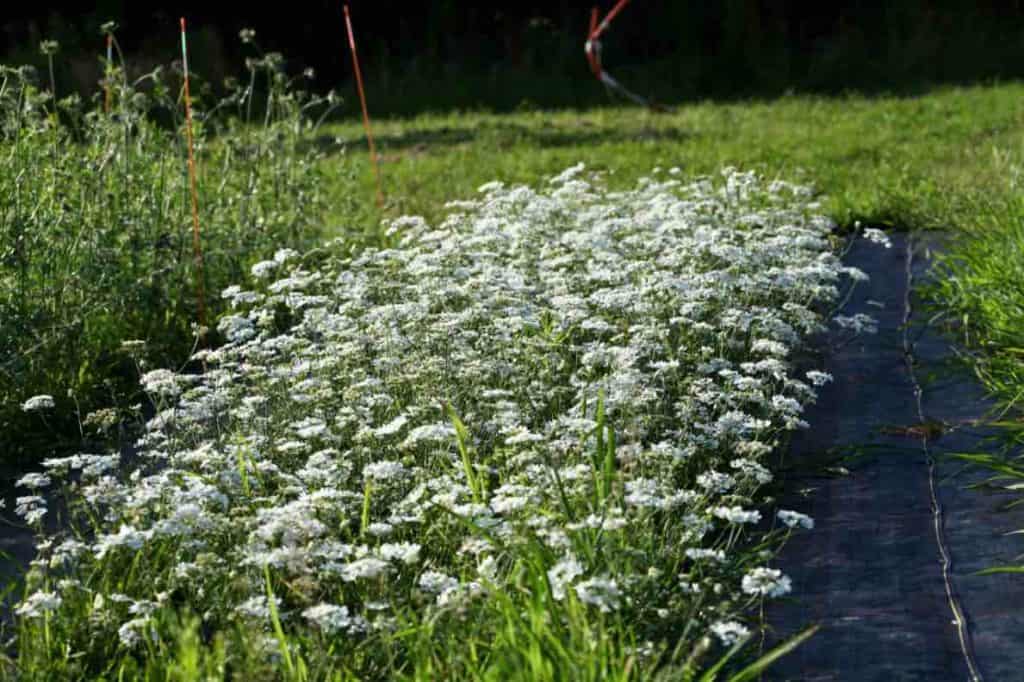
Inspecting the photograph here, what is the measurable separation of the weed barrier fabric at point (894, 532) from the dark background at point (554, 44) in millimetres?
11116

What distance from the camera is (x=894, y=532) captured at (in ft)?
14.0

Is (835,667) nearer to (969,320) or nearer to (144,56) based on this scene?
(969,320)

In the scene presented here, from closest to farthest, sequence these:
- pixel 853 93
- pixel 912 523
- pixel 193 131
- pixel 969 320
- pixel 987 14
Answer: pixel 912 523
pixel 969 320
pixel 193 131
pixel 853 93
pixel 987 14

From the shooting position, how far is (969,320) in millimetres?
6363

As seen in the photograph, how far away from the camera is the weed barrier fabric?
3.55 metres

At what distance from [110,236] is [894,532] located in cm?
358

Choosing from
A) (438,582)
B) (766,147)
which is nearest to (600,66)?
(766,147)

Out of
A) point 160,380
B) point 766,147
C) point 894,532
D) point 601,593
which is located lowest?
point 894,532

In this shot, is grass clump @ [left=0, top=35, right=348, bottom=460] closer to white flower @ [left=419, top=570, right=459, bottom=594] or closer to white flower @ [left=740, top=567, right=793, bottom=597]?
white flower @ [left=419, top=570, right=459, bottom=594]

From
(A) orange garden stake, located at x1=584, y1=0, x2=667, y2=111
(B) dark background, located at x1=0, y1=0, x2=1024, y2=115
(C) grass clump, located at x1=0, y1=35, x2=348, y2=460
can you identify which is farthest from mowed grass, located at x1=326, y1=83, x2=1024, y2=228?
(B) dark background, located at x1=0, y1=0, x2=1024, y2=115

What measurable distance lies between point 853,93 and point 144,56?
8.50 meters

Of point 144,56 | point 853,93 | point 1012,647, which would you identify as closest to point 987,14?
point 853,93

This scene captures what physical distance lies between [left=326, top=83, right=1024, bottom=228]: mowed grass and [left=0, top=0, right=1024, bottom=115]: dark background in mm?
1576

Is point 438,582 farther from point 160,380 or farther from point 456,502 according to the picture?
point 160,380
